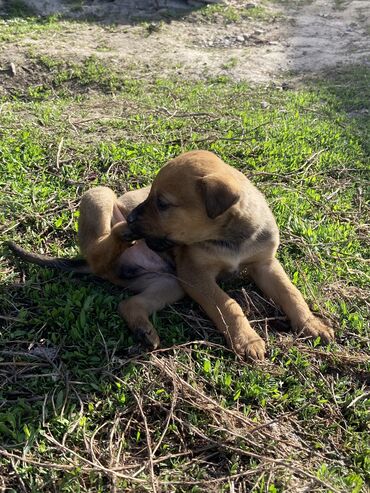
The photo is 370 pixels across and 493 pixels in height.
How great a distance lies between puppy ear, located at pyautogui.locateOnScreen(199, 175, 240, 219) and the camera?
12.4 ft

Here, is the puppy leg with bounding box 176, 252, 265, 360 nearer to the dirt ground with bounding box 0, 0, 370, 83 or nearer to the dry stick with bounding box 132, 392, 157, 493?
the dry stick with bounding box 132, 392, 157, 493

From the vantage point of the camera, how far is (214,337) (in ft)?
12.9

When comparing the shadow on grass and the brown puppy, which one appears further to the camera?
the shadow on grass

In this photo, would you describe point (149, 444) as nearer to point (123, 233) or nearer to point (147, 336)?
point (147, 336)

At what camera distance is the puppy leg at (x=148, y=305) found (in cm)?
375

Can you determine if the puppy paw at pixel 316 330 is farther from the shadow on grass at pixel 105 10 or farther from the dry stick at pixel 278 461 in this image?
the shadow on grass at pixel 105 10

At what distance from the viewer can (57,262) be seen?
4.34 meters

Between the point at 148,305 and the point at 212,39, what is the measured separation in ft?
32.7

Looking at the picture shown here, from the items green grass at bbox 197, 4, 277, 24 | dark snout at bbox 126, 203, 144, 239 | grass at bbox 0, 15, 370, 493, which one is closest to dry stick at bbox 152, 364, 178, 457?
grass at bbox 0, 15, 370, 493

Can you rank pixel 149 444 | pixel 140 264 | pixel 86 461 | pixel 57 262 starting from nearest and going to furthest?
1. pixel 86 461
2. pixel 149 444
3. pixel 57 262
4. pixel 140 264

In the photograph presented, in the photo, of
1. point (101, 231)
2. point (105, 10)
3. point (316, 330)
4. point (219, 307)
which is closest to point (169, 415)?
point (219, 307)

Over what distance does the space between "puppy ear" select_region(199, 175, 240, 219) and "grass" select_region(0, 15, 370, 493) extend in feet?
2.59

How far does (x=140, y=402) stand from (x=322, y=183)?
3.85 meters

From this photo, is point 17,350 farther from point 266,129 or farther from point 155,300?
point 266,129
